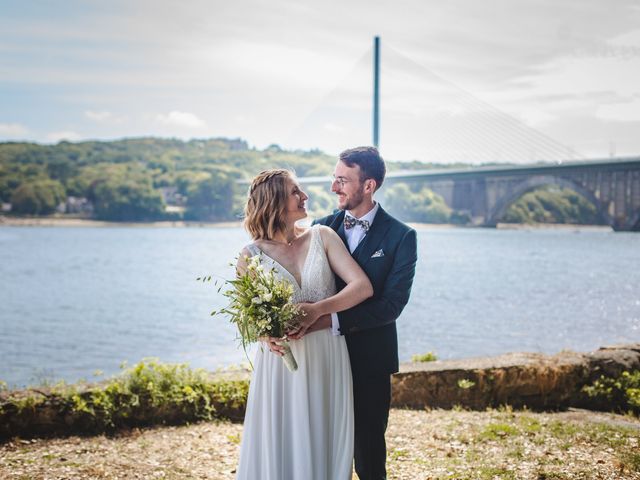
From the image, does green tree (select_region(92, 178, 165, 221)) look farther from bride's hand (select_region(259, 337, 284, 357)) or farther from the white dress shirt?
bride's hand (select_region(259, 337, 284, 357))

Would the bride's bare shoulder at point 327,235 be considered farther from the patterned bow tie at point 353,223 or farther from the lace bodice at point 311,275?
the patterned bow tie at point 353,223

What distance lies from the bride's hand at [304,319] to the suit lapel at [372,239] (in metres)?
0.40

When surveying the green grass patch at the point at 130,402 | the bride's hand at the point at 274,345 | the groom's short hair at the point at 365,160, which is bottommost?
the green grass patch at the point at 130,402

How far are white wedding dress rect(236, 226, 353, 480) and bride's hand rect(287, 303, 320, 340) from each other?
93 millimetres

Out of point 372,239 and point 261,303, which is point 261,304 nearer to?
point 261,303

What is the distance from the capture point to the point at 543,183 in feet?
107

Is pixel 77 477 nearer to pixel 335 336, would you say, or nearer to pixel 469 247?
pixel 335 336

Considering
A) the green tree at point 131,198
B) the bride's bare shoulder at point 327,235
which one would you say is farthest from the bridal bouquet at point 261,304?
the green tree at point 131,198

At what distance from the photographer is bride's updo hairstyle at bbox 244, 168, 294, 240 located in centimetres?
274

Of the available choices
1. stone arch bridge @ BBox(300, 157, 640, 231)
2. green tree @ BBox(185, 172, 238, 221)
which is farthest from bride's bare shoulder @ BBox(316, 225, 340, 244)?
green tree @ BBox(185, 172, 238, 221)

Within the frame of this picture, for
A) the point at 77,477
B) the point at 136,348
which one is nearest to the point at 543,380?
the point at 77,477

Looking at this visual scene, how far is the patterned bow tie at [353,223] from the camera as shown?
3020mm

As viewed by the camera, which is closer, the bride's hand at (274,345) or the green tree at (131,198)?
the bride's hand at (274,345)

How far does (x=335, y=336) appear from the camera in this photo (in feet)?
9.27
